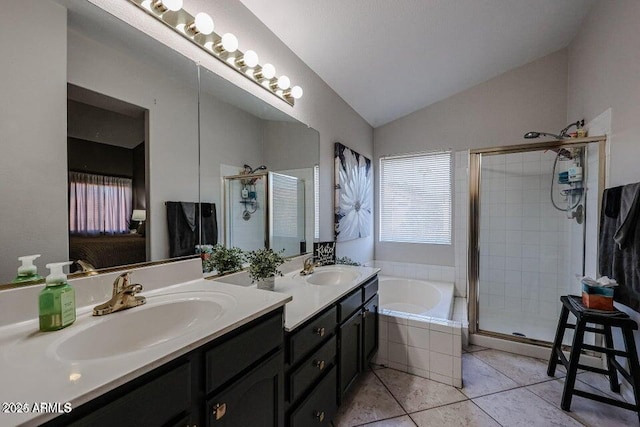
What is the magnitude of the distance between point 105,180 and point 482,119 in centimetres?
344

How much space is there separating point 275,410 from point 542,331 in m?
2.80

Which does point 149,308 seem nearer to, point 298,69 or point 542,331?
point 298,69

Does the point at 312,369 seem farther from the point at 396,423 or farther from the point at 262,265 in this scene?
the point at 396,423

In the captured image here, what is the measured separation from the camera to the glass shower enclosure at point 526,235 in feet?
8.13

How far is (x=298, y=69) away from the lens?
213 centimetres

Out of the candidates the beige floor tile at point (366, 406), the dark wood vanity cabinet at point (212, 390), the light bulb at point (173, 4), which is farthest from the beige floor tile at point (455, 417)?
the light bulb at point (173, 4)

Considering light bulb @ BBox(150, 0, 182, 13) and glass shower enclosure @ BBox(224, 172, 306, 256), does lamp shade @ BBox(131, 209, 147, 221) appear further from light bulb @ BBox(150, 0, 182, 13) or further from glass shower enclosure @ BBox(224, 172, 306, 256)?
light bulb @ BBox(150, 0, 182, 13)

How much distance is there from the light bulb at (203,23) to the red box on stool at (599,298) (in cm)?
270

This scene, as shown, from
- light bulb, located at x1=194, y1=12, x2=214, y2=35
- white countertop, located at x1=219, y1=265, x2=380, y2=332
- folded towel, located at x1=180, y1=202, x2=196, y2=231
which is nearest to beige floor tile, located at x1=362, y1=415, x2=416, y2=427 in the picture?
white countertop, located at x1=219, y1=265, x2=380, y2=332

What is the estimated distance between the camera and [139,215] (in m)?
1.15

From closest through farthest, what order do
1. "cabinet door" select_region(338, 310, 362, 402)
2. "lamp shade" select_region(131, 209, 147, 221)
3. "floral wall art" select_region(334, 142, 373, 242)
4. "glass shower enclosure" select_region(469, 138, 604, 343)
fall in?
"lamp shade" select_region(131, 209, 147, 221), "cabinet door" select_region(338, 310, 362, 402), "glass shower enclosure" select_region(469, 138, 604, 343), "floral wall art" select_region(334, 142, 373, 242)

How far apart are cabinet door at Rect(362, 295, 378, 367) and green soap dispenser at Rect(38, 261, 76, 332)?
1509 mm

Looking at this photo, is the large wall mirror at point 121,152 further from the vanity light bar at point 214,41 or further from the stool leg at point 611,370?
the stool leg at point 611,370

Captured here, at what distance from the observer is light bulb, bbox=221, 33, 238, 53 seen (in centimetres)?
143
